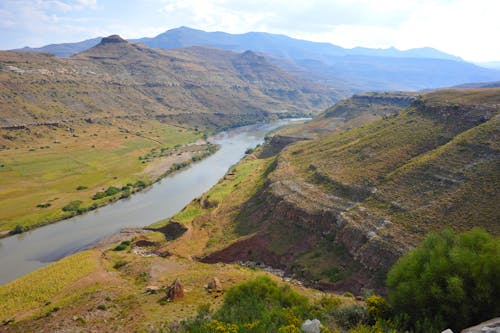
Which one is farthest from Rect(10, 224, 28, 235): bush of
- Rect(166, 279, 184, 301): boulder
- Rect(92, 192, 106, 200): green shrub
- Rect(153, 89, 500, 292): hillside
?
Rect(166, 279, 184, 301): boulder

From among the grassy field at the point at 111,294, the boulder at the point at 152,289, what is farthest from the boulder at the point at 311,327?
the boulder at the point at 152,289

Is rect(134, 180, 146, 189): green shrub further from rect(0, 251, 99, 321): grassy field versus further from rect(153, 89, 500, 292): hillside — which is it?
rect(0, 251, 99, 321): grassy field

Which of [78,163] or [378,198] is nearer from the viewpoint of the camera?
[378,198]

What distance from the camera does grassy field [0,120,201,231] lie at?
238 ft

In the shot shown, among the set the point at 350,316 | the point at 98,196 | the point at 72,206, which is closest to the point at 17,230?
the point at 72,206

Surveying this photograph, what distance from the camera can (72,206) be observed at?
71750 millimetres

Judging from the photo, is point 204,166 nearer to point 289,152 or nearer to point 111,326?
point 289,152

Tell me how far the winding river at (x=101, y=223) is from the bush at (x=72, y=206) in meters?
2.48

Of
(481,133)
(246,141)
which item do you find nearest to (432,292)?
(481,133)

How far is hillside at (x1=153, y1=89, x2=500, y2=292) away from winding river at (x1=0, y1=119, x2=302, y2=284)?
12975 mm

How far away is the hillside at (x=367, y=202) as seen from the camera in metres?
36.1

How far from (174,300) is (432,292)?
19303mm

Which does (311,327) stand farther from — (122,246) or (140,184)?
(140,184)

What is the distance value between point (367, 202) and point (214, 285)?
21035 mm
